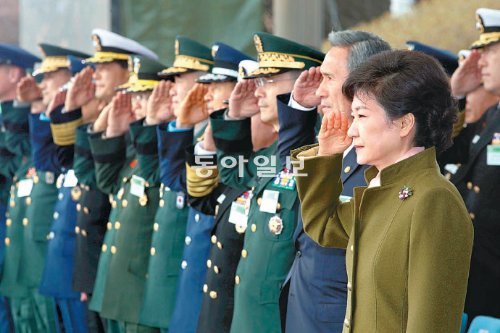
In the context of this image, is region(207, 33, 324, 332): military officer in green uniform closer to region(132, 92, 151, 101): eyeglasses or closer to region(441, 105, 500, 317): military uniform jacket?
region(441, 105, 500, 317): military uniform jacket

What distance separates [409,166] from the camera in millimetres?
2494

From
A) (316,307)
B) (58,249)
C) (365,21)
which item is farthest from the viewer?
(365,21)

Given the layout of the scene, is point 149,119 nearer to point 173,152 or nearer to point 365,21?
point 173,152

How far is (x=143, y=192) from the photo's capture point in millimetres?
4934

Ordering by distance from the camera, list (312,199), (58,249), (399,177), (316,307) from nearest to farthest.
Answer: (399,177)
(312,199)
(316,307)
(58,249)

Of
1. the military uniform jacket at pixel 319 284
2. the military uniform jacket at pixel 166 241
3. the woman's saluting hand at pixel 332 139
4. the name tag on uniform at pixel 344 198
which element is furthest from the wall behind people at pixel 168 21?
the woman's saluting hand at pixel 332 139

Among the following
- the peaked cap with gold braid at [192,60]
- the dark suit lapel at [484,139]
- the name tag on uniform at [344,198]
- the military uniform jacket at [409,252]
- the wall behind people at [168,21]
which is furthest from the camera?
the wall behind people at [168,21]

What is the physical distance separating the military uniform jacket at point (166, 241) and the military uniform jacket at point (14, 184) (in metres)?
1.58

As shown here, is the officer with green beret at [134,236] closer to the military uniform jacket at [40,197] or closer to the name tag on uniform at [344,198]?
the military uniform jacket at [40,197]

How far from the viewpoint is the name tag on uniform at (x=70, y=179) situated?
18.7ft

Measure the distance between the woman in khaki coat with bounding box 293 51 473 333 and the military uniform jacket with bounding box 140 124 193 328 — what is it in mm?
2089

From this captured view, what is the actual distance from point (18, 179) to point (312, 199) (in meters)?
3.72

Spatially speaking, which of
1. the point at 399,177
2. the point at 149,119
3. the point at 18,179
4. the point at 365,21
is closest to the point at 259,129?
the point at 149,119

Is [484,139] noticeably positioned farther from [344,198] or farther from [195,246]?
[344,198]
